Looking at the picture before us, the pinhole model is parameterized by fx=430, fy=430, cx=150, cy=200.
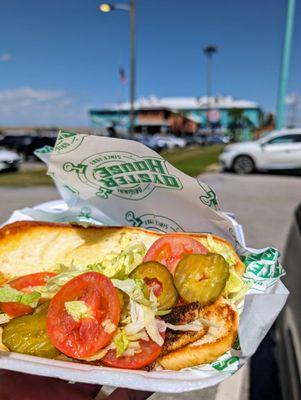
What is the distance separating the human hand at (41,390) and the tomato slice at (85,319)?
133 millimetres

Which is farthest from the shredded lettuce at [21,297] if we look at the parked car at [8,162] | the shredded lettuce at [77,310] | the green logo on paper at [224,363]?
the parked car at [8,162]

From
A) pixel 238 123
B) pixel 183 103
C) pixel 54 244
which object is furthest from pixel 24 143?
pixel 183 103

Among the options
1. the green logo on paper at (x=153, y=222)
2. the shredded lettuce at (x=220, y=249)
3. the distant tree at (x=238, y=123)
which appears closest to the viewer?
the shredded lettuce at (x=220, y=249)

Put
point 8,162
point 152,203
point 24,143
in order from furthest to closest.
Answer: point 24,143, point 8,162, point 152,203

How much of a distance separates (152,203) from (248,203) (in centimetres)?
890

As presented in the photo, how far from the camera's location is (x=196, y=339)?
57.3 inches

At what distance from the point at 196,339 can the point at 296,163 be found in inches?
627

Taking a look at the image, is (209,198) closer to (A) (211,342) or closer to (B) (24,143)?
(A) (211,342)

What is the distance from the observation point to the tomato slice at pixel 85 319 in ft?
4.24

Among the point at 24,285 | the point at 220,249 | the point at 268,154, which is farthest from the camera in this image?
the point at 268,154

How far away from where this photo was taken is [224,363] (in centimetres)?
134

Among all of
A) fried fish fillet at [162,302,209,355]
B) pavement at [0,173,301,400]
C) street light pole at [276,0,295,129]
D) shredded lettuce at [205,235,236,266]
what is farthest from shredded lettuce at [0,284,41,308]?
street light pole at [276,0,295,129]

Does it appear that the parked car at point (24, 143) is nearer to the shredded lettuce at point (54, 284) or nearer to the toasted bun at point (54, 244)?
the toasted bun at point (54, 244)

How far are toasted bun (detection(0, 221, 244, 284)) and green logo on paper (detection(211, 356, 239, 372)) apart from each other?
1.66 feet
